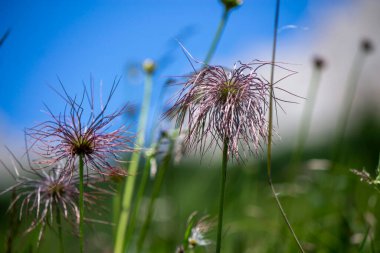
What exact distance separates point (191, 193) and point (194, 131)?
11.1 ft

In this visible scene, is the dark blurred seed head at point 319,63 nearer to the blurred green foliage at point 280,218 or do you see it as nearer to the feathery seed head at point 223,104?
the blurred green foliage at point 280,218

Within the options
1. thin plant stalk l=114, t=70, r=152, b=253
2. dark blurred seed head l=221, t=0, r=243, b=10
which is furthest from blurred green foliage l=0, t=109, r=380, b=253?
dark blurred seed head l=221, t=0, r=243, b=10

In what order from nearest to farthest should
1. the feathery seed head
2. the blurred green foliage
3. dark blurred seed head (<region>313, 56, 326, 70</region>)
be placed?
the feathery seed head < the blurred green foliage < dark blurred seed head (<region>313, 56, 326, 70</region>)

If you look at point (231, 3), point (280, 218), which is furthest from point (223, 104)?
point (280, 218)

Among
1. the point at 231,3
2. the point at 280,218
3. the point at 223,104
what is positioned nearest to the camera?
the point at 223,104

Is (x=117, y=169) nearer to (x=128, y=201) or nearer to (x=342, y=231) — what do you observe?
(x=128, y=201)

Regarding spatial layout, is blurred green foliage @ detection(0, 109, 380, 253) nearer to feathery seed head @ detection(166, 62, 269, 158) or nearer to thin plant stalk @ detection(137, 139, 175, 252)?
thin plant stalk @ detection(137, 139, 175, 252)

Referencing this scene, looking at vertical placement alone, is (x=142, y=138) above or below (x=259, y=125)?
below

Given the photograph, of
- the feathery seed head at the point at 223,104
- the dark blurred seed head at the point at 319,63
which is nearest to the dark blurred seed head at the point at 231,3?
the feathery seed head at the point at 223,104

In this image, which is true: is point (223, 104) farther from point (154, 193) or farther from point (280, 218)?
point (280, 218)

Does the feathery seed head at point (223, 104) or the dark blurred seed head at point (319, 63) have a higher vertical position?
the dark blurred seed head at point (319, 63)

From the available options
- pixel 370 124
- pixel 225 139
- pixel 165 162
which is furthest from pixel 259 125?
pixel 370 124

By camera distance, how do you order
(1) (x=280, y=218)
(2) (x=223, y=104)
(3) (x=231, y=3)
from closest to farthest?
(2) (x=223, y=104)
(3) (x=231, y=3)
(1) (x=280, y=218)

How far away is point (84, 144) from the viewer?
1784 millimetres
